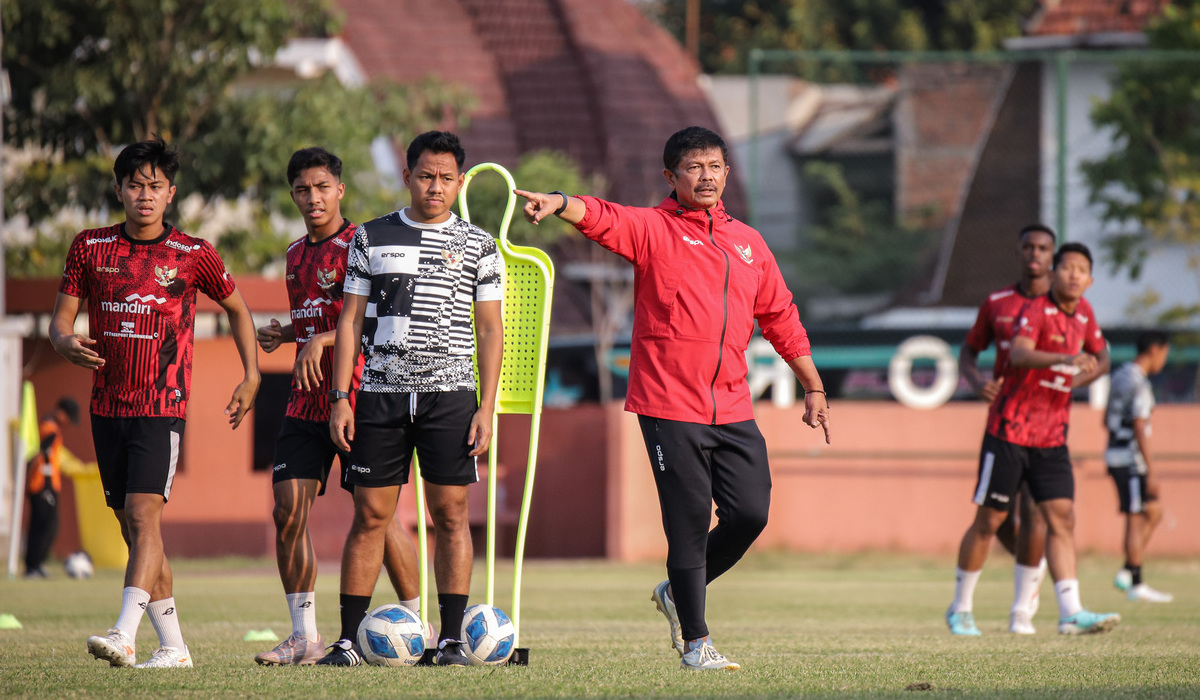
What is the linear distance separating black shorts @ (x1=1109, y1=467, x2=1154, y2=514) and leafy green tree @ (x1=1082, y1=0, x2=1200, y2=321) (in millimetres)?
6741

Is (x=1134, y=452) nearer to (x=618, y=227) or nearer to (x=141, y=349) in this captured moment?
(x=618, y=227)

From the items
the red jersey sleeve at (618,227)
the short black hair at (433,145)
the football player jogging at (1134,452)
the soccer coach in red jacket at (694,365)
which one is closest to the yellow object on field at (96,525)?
the football player jogging at (1134,452)

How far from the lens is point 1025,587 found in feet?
29.3

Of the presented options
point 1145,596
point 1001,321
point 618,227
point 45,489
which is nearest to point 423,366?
point 618,227

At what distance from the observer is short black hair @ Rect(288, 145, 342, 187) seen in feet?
22.1

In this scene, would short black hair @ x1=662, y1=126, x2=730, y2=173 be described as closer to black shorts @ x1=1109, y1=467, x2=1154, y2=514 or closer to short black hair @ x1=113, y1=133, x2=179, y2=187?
short black hair @ x1=113, y1=133, x2=179, y2=187

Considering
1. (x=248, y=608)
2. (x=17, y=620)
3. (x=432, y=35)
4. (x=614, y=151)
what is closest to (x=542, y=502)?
(x=248, y=608)

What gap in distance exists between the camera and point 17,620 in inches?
360

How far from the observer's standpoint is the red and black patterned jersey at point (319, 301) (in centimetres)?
669

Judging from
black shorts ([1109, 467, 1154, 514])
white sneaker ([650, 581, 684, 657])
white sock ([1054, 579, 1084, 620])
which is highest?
black shorts ([1109, 467, 1154, 514])

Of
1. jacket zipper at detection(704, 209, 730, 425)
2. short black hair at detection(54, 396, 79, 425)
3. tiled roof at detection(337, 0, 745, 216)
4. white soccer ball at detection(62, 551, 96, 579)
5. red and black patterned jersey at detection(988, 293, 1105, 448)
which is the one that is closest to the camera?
jacket zipper at detection(704, 209, 730, 425)

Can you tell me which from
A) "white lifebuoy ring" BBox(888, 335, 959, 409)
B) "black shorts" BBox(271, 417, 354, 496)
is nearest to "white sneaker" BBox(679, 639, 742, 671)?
"black shorts" BBox(271, 417, 354, 496)

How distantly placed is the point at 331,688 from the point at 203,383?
12042mm

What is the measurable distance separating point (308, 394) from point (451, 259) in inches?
40.5
